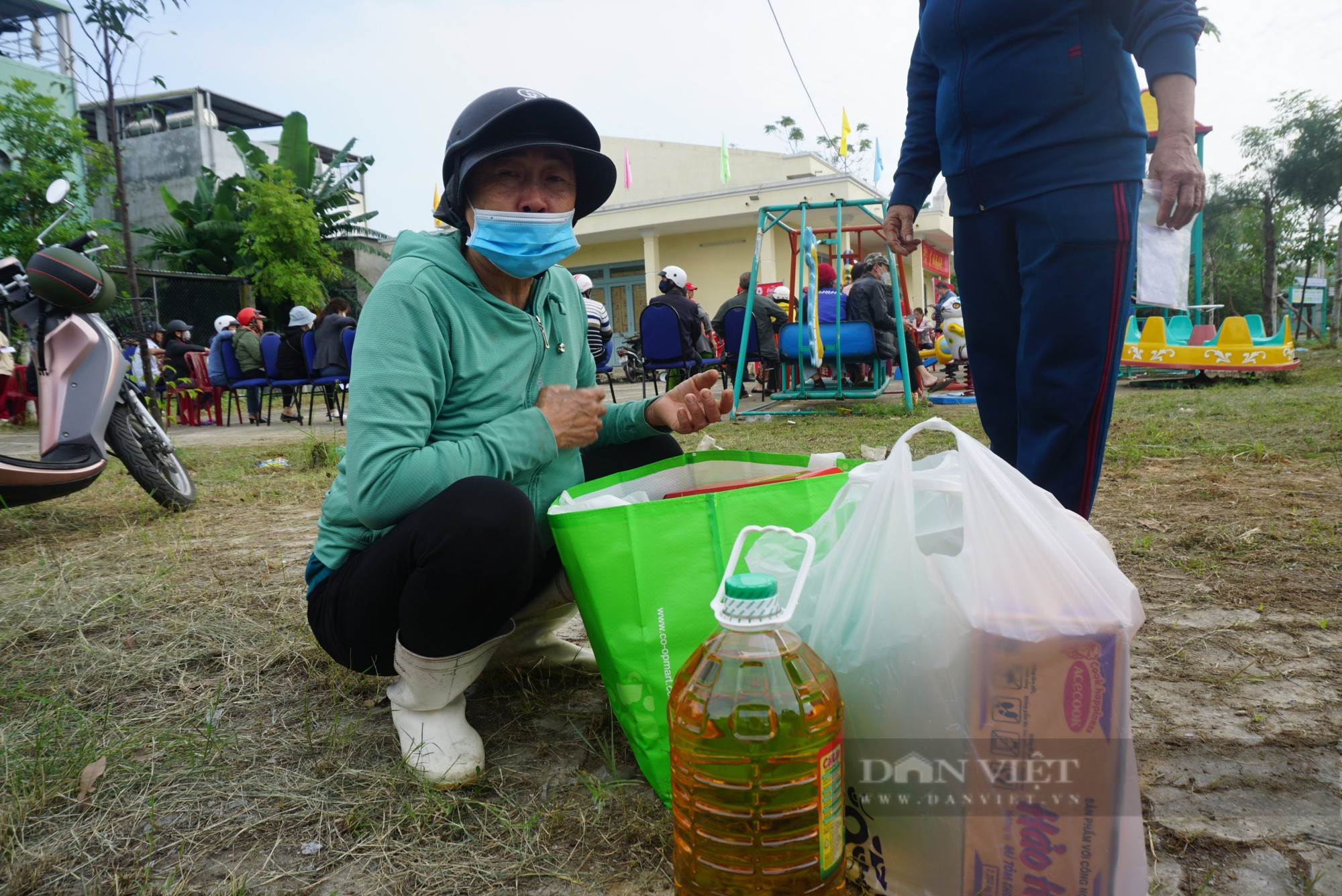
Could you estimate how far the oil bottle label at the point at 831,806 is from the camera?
98 centimetres

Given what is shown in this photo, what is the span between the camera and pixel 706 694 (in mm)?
1046

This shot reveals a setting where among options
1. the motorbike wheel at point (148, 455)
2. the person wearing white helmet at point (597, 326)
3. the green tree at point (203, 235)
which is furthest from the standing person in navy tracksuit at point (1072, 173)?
the green tree at point (203, 235)

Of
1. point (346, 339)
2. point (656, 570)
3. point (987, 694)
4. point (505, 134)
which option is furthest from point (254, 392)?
point (987, 694)

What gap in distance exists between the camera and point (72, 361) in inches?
143

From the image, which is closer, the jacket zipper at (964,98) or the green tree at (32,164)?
the jacket zipper at (964,98)

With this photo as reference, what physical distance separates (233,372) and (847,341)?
755cm

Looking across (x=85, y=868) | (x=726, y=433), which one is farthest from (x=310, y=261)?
(x=85, y=868)

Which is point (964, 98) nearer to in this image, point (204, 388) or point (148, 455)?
point (148, 455)

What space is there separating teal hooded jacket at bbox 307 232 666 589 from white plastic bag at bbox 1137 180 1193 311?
135 cm

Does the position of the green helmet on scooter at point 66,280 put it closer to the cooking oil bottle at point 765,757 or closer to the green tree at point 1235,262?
the cooking oil bottle at point 765,757

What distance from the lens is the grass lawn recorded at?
1219 mm

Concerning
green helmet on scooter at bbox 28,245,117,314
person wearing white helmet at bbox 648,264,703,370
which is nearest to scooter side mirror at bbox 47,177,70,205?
green helmet on scooter at bbox 28,245,117,314

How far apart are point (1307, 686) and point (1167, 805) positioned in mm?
658

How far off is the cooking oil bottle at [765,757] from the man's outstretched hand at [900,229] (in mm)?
1540
